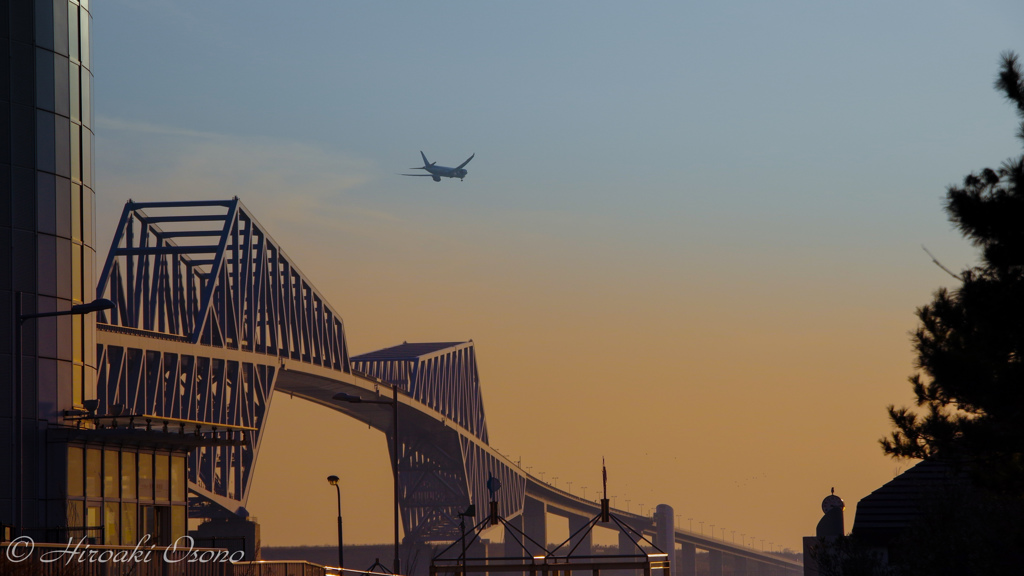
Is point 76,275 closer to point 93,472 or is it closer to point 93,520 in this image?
point 93,472

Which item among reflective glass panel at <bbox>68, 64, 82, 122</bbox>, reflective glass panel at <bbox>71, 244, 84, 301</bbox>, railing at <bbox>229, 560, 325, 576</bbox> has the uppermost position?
reflective glass panel at <bbox>68, 64, 82, 122</bbox>

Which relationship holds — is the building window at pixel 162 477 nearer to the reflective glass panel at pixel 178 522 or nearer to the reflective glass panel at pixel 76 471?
the reflective glass panel at pixel 178 522

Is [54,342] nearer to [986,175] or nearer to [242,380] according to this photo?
[986,175]

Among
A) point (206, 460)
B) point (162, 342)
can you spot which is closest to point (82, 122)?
point (162, 342)

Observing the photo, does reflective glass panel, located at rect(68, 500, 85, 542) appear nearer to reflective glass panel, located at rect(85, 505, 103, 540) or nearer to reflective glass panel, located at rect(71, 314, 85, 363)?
reflective glass panel, located at rect(85, 505, 103, 540)

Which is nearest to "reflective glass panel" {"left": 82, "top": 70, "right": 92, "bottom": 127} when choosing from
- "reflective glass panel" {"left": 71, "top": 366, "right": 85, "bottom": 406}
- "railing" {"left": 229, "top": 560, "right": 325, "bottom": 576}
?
"reflective glass panel" {"left": 71, "top": 366, "right": 85, "bottom": 406}
